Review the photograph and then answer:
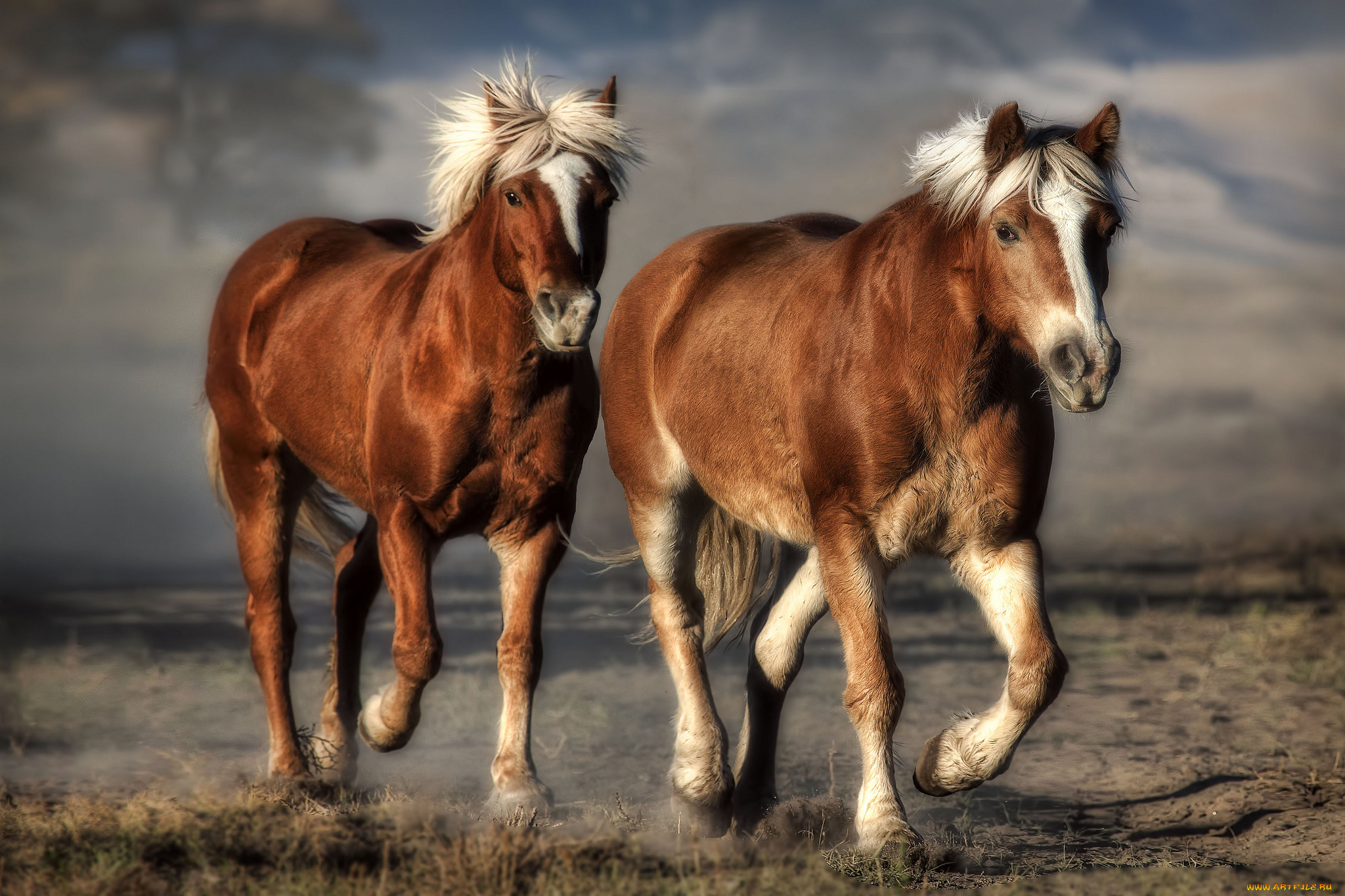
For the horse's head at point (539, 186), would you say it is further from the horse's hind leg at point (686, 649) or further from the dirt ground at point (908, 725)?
the dirt ground at point (908, 725)

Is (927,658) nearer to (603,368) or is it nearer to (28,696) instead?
(603,368)

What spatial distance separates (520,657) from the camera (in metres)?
4.84

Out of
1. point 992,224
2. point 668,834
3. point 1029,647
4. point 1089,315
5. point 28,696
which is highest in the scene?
point 992,224

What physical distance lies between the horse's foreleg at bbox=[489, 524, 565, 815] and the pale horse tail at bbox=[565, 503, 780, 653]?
0.50m

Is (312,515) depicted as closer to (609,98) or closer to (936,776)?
(609,98)

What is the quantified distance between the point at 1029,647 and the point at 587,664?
17.7 feet

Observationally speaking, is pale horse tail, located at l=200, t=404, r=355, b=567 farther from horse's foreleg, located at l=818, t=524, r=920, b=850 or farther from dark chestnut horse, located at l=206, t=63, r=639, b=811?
horse's foreleg, located at l=818, t=524, r=920, b=850

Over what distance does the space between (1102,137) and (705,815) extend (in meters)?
2.90

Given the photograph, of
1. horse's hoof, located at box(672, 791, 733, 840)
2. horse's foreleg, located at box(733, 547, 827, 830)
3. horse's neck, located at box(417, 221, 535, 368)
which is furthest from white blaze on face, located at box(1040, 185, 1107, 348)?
horse's hoof, located at box(672, 791, 733, 840)

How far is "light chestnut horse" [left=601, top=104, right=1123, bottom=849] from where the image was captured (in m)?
3.72

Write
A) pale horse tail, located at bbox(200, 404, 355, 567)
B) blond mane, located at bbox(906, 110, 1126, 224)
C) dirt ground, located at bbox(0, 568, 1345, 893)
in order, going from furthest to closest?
pale horse tail, located at bbox(200, 404, 355, 567) → dirt ground, located at bbox(0, 568, 1345, 893) → blond mane, located at bbox(906, 110, 1126, 224)

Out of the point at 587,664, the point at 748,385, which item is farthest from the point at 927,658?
the point at 748,385

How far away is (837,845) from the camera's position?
426 cm

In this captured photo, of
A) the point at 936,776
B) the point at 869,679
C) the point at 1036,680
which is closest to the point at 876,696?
the point at 869,679
